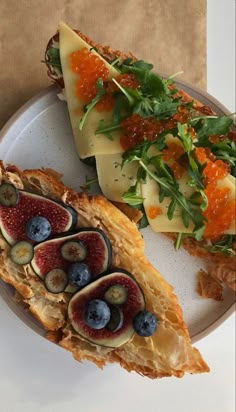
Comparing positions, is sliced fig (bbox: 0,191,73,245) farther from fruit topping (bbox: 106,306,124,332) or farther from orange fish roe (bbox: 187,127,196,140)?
orange fish roe (bbox: 187,127,196,140)

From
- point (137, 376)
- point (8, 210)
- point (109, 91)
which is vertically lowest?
point (137, 376)

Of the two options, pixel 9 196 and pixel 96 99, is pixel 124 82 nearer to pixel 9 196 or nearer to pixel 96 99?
pixel 96 99

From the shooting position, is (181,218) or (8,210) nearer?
(8,210)

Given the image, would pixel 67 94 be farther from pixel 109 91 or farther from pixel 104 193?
pixel 104 193

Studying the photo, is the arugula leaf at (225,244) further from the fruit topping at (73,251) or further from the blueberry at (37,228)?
the blueberry at (37,228)

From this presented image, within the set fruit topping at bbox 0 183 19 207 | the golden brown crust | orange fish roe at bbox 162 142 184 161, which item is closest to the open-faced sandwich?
orange fish roe at bbox 162 142 184 161

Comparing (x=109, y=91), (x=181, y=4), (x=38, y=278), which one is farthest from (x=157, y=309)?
(x=181, y=4)

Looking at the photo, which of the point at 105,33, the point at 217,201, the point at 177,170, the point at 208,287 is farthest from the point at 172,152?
the point at 105,33
